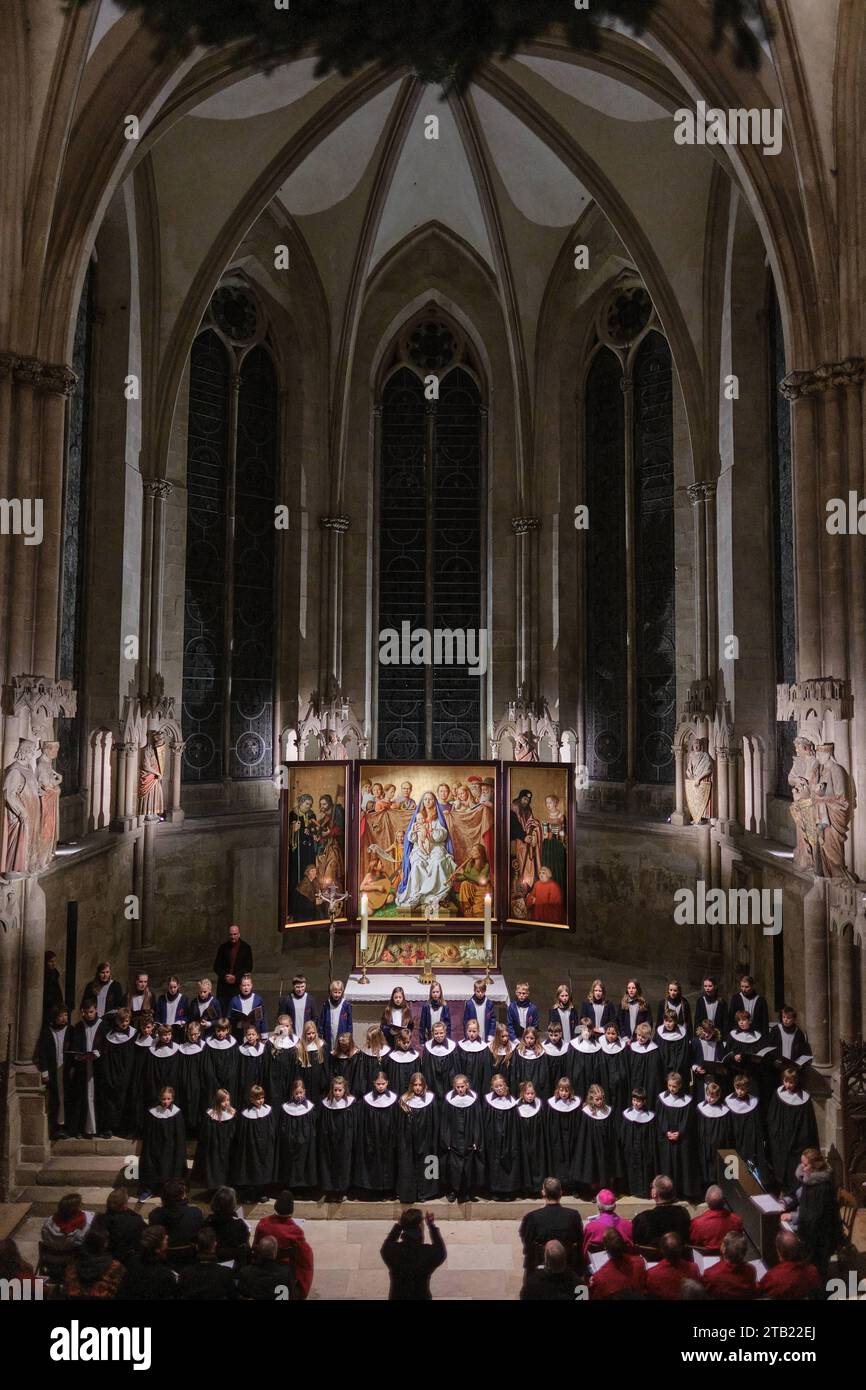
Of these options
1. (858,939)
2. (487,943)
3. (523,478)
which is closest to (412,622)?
(523,478)

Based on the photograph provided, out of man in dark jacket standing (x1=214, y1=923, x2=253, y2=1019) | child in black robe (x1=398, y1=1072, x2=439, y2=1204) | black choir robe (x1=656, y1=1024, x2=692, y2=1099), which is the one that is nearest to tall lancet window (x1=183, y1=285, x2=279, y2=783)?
man in dark jacket standing (x1=214, y1=923, x2=253, y2=1019)

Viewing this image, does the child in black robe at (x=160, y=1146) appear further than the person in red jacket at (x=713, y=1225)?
Yes

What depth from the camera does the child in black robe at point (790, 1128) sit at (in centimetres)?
990

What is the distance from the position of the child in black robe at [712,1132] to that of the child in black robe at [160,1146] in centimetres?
540

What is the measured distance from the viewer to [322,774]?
14.9 metres

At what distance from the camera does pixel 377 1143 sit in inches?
401

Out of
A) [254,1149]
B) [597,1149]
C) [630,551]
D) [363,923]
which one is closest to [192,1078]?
[254,1149]

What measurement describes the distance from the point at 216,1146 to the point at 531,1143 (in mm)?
3232

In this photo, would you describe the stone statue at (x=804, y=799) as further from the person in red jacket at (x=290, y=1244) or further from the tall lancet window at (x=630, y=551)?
the tall lancet window at (x=630, y=551)

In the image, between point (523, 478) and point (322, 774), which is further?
point (523, 478)

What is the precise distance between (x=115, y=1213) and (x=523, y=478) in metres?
16.1

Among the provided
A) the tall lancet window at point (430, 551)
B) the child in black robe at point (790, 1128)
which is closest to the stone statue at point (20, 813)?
the child in black robe at point (790, 1128)

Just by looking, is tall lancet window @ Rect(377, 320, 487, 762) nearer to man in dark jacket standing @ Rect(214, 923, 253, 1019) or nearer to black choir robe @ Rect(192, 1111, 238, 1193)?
man in dark jacket standing @ Rect(214, 923, 253, 1019)
